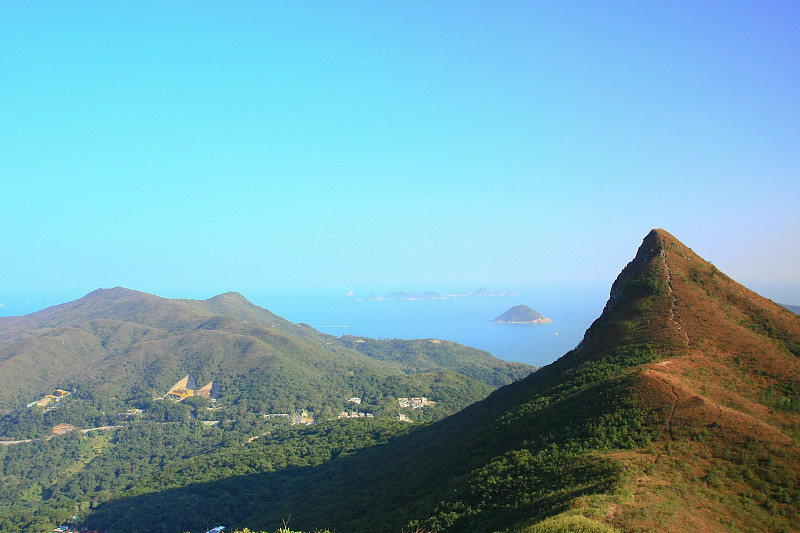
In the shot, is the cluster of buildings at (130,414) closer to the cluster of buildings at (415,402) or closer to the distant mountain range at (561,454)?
the distant mountain range at (561,454)

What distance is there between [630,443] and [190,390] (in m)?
108

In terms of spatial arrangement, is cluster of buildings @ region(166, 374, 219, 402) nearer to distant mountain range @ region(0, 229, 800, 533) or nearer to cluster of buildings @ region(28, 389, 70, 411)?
distant mountain range @ region(0, 229, 800, 533)

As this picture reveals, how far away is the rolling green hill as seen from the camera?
17.9 metres

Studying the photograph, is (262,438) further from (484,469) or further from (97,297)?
(97,297)

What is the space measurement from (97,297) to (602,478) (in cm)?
→ 22580

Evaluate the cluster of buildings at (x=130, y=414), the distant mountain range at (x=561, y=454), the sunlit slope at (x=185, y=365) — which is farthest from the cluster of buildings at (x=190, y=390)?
the distant mountain range at (x=561, y=454)

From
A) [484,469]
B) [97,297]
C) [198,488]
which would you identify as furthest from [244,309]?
[484,469]

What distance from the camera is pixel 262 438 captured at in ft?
253

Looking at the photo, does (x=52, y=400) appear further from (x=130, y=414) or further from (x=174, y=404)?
(x=174, y=404)

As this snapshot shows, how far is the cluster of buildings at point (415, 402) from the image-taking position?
93062 millimetres

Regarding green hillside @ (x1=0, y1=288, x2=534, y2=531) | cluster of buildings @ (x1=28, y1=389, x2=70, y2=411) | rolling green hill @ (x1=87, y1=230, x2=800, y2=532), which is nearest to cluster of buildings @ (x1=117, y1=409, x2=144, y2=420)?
green hillside @ (x1=0, y1=288, x2=534, y2=531)

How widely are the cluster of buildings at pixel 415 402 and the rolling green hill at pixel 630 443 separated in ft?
154

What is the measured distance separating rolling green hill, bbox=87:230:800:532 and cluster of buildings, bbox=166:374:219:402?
6231 cm

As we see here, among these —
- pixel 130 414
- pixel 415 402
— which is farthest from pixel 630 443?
pixel 130 414
